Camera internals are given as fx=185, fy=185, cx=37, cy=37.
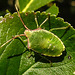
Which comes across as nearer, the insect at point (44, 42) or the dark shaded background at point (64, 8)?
the insect at point (44, 42)

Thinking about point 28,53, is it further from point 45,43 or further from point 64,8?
point 64,8

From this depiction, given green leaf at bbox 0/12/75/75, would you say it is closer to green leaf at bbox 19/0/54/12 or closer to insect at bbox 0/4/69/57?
insect at bbox 0/4/69/57

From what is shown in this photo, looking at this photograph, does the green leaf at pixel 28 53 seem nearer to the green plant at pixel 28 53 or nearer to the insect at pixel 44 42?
the green plant at pixel 28 53

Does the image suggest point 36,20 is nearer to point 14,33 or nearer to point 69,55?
point 14,33

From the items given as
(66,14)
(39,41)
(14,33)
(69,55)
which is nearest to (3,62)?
(14,33)

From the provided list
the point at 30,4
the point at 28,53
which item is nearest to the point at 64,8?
the point at 30,4

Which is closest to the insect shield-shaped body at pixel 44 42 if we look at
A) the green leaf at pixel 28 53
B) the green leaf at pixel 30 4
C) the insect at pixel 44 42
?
the insect at pixel 44 42

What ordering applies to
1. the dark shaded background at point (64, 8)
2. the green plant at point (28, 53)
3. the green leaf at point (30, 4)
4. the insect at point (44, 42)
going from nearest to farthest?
the green plant at point (28, 53), the insect at point (44, 42), the green leaf at point (30, 4), the dark shaded background at point (64, 8)
